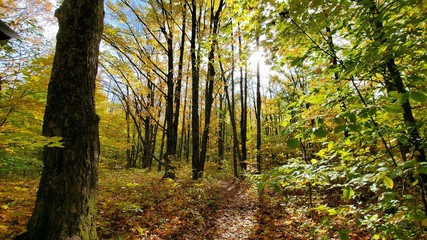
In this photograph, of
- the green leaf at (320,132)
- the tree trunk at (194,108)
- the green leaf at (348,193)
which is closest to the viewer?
the green leaf at (320,132)

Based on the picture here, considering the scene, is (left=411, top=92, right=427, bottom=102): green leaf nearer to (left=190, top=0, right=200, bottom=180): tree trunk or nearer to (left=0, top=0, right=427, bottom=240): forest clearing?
(left=0, top=0, right=427, bottom=240): forest clearing

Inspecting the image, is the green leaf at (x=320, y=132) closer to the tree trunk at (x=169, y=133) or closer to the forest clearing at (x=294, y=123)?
the forest clearing at (x=294, y=123)

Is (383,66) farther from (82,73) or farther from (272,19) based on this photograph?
(82,73)

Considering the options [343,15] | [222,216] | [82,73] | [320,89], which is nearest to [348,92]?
[320,89]

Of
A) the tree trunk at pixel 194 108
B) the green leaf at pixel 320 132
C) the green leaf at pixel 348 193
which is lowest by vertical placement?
the green leaf at pixel 348 193

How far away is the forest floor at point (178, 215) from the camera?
462 centimetres

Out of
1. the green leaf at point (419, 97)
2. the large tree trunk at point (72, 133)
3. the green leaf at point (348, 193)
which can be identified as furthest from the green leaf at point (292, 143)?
the large tree trunk at point (72, 133)

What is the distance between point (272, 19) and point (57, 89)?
313 centimetres

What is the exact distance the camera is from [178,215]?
645 cm

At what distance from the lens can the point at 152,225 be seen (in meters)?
5.53

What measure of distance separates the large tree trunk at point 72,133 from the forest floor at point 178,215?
676 millimetres

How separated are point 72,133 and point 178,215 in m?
4.09

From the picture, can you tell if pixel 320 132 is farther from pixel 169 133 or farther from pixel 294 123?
pixel 169 133

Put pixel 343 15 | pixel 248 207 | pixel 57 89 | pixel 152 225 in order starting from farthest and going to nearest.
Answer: pixel 248 207
pixel 152 225
pixel 57 89
pixel 343 15
